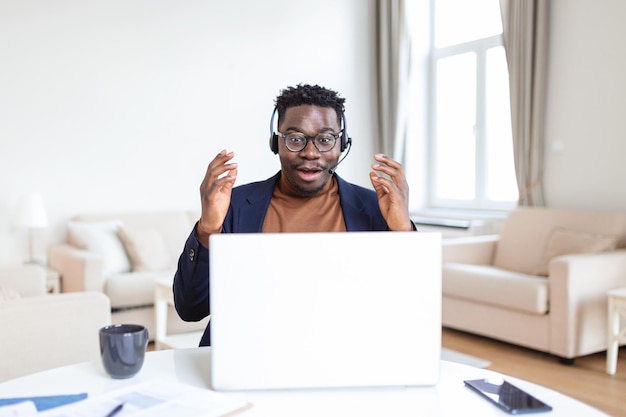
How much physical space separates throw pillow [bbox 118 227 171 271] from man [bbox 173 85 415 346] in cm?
275

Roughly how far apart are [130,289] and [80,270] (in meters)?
0.30

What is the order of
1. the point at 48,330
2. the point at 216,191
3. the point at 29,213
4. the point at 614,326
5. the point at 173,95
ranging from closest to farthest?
the point at 216,191, the point at 48,330, the point at 614,326, the point at 29,213, the point at 173,95

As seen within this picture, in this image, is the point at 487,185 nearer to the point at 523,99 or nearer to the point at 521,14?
the point at 523,99

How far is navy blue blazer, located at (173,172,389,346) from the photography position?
143cm

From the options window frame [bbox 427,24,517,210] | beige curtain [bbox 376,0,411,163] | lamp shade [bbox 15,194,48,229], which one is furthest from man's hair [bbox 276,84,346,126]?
beige curtain [bbox 376,0,411,163]

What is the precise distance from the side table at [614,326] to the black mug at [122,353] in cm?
277

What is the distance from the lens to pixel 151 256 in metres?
4.29

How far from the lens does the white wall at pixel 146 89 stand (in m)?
4.43

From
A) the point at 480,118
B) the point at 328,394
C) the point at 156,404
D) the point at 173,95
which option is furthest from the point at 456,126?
the point at 156,404

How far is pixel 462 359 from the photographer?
3615 millimetres

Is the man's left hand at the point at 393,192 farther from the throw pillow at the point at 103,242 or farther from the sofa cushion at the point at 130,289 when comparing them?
the throw pillow at the point at 103,242

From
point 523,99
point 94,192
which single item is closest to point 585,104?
point 523,99

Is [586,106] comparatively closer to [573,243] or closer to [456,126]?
[573,243]

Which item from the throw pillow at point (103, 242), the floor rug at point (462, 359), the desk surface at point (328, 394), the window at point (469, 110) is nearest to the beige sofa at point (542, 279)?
the floor rug at point (462, 359)
